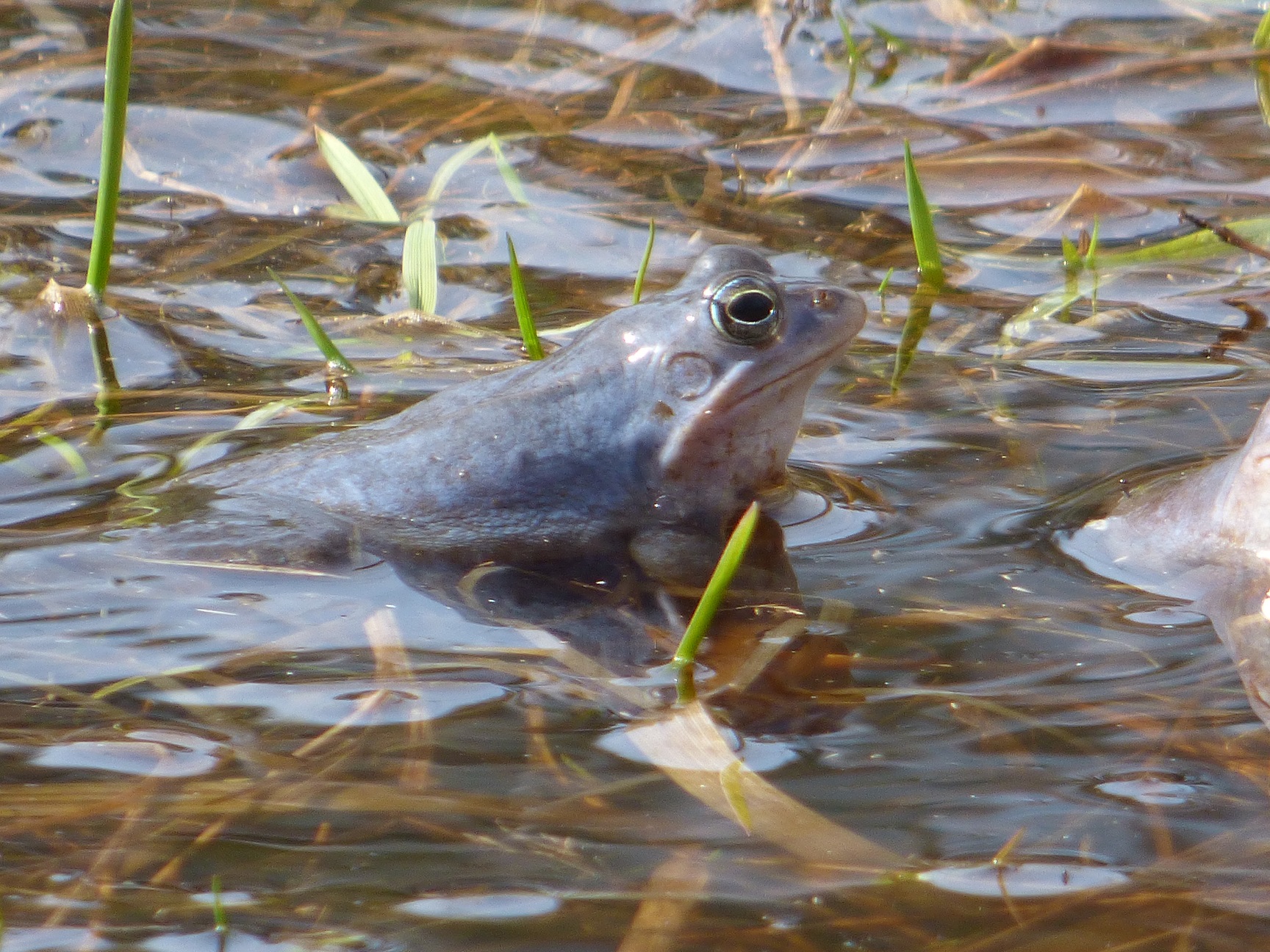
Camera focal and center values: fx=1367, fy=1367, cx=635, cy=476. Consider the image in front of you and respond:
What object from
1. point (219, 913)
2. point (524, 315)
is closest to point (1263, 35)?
point (524, 315)

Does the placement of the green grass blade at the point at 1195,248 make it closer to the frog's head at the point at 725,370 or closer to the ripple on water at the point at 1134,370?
the ripple on water at the point at 1134,370

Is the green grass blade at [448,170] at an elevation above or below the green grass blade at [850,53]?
below

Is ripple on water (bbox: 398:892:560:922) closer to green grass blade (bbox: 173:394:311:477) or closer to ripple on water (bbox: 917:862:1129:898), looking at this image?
ripple on water (bbox: 917:862:1129:898)

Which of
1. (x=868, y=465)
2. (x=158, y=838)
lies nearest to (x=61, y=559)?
(x=158, y=838)

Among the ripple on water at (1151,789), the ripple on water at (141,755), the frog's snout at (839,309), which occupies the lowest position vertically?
the ripple on water at (141,755)

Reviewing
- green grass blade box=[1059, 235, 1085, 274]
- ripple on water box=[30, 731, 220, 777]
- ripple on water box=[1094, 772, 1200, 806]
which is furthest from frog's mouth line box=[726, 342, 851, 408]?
ripple on water box=[30, 731, 220, 777]

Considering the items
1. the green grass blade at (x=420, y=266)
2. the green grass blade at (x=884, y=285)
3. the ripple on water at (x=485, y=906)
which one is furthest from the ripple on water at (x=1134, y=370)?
the ripple on water at (x=485, y=906)

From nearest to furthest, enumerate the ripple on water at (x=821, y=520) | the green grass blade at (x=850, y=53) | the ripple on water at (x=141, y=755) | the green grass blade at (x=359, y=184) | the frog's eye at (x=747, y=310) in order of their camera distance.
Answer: the ripple on water at (x=141, y=755), the ripple on water at (x=821, y=520), the frog's eye at (x=747, y=310), the green grass blade at (x=359, y=184), the green grass blade at (x=850, y=53)
